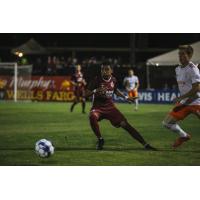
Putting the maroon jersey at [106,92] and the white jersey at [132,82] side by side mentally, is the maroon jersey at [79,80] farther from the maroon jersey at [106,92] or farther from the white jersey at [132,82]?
the maroon jersey at [106,92]

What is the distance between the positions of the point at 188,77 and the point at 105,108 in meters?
1.52

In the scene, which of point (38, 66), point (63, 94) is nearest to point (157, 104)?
point (63, 94)

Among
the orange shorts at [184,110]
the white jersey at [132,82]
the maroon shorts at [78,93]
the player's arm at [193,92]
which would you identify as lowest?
the orange shorts at [184,110]

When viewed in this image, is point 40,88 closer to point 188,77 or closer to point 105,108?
point 105,108

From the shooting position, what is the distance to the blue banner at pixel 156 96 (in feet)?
85.6

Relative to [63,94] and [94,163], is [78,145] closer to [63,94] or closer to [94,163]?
[94,163]

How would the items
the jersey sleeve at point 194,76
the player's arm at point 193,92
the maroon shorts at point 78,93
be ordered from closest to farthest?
the player's arm at point 193,92
the jersey sleeve at point 194,76
the maroon shorts at point 78,93

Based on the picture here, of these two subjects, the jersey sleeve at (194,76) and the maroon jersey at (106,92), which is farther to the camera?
the maroon jersey at (106,92)

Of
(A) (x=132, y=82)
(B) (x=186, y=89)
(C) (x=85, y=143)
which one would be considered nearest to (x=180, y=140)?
(B) (x=186, y=89)

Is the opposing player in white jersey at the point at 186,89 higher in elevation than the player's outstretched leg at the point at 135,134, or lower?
higher

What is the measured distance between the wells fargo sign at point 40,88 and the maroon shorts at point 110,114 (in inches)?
652

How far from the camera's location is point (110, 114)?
1066 centimetres

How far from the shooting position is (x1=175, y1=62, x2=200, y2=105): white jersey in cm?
1011

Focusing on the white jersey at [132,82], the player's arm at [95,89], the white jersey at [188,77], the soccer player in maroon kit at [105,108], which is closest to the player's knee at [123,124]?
the soccer player in maroon kit at [105,108]
